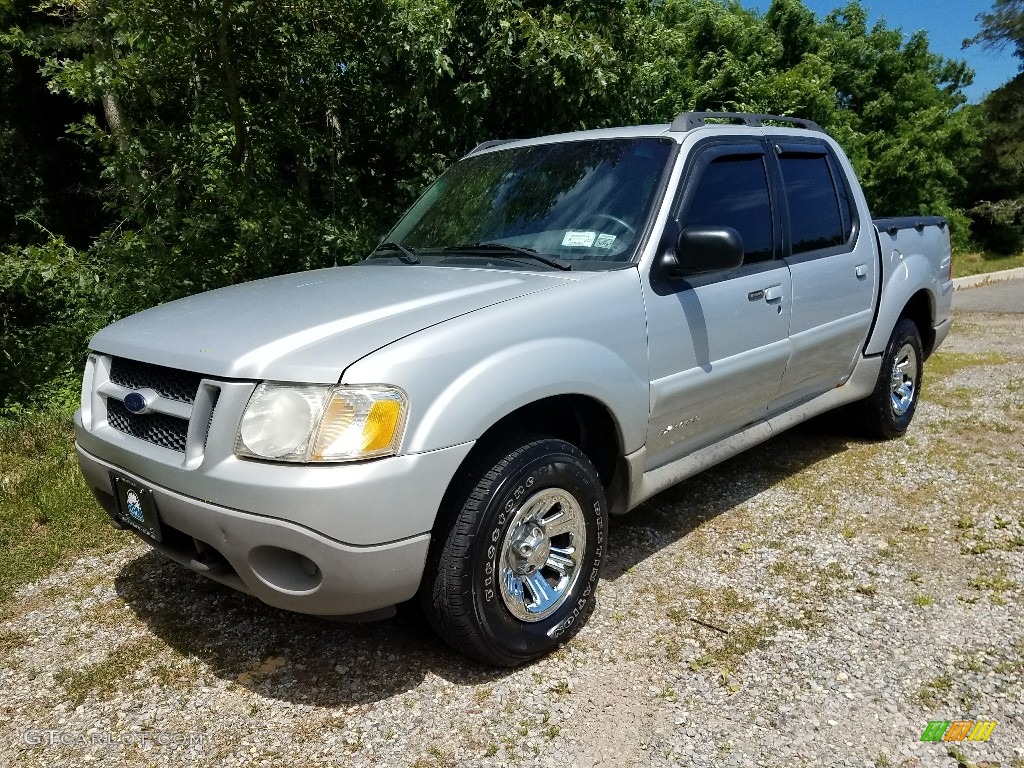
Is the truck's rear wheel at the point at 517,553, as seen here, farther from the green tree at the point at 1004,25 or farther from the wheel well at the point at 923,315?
the green tree at the point at 1004,25

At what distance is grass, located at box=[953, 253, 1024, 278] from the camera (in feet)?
62.8

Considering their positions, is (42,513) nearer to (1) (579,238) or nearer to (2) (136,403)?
(2) (136,403)

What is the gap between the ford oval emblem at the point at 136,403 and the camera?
2.68 m

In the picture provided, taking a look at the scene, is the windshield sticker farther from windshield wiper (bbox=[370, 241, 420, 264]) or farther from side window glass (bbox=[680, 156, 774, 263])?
windshield wiper (bbox=[370, 241, 420, 264])

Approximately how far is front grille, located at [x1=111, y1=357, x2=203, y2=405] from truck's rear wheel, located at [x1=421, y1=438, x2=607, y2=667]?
92cm

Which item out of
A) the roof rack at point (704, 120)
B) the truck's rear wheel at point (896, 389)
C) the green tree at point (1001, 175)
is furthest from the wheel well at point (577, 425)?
the green tree at point (1001, 175)

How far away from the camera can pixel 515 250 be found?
3367 mm

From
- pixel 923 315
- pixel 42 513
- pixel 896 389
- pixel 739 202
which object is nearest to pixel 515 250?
pixel 739 202

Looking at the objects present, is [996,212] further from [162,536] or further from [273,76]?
[162,536]

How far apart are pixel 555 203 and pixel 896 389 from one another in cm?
308

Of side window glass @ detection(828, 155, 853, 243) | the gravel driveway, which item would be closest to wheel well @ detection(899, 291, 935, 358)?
side window glass @ detection(828, 155, 853, 243)

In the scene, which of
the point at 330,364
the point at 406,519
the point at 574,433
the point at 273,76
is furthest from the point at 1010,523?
the point at 273,76

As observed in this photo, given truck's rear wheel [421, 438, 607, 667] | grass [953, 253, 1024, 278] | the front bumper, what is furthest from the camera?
grass [953, 253, 1024, 278]

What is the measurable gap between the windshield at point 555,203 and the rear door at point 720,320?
204 millimetres
